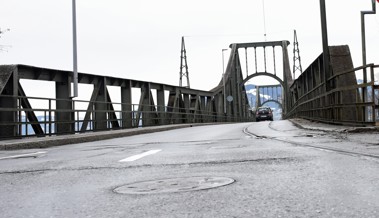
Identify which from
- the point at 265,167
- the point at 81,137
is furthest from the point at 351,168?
the point at 81,137

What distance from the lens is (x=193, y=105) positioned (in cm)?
3497

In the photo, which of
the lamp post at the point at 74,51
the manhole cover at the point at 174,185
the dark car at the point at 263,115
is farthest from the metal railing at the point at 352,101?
the dark car at the point at 263,115

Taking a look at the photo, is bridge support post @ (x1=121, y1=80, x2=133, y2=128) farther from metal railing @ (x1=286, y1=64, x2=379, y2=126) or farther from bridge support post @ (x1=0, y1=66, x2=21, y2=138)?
metal railing @ (x1=286, y1=64, x2=379, y2=126)

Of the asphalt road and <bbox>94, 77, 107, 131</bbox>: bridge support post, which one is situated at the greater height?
<bbox>94, 77, 107, 131</bbox>: bridge support post

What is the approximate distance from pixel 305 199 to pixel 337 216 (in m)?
0.55

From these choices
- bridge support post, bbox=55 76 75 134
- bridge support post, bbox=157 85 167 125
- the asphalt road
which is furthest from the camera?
bridge support post, bbox=157 85 167 125

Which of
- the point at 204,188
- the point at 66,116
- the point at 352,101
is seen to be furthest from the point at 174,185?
the point at 66,116

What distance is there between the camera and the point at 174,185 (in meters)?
4.15

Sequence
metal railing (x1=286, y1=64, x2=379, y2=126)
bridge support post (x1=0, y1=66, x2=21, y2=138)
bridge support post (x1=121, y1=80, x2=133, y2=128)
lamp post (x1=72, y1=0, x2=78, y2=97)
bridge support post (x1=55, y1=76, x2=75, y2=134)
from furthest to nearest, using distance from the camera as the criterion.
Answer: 1. bridge support post (x1=121, y1=80, x2=133, y2=128)
2. lamp post (x1=72, y1=0, x2=78, y2=97)
3. bridge support post (x1=55, y1=76, x2=75, y2=134)
4. bridge support post (x1=0, y1=66, x2=21, y2=138)
5. metal railing (x1=286, y1=64, x2=379, y2=126)

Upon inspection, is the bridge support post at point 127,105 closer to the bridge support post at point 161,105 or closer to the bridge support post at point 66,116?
the bridge support post at point 161,105

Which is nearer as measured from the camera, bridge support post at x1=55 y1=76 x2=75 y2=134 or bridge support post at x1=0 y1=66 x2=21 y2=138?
bridge support post at x1=0 y1=66 x2=21 y2=138

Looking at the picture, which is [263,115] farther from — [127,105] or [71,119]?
[71,119]

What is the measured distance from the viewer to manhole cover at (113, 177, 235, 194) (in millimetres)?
3945

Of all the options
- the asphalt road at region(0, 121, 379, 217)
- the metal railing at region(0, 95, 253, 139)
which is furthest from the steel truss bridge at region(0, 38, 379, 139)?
the asphalt road at region(0, 121, 379, 217)
